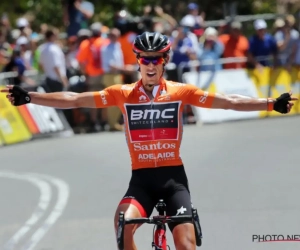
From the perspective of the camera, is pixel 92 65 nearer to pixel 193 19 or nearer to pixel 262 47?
pixel 193 19

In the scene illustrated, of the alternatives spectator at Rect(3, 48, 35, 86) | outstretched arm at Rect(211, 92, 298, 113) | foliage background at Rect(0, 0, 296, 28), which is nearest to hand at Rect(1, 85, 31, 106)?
outstretched arm at Rect(211, 92, 298, 113)

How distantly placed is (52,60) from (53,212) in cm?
836

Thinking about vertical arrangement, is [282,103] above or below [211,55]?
above

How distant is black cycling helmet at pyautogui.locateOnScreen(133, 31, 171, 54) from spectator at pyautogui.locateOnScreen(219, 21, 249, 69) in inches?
609

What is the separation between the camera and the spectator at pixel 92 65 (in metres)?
21.2

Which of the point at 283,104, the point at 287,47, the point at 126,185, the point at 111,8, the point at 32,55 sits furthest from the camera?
the point at 111,8

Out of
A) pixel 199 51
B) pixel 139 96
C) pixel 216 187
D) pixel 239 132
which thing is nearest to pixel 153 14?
pixel 199 51

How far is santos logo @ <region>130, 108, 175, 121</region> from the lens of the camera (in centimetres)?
763

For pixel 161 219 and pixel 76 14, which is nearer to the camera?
pixel 161 219

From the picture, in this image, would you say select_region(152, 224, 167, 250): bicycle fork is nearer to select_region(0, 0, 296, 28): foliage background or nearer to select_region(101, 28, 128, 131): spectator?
select_region(101, 28, 128, 131): spectator

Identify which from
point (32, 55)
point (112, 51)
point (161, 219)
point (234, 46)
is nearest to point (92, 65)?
point (112, 51)

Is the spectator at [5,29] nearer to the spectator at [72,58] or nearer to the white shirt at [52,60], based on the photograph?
the spectator at [72,58]

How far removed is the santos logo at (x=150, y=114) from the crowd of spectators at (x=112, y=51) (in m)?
13.1

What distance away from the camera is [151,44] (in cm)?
749
